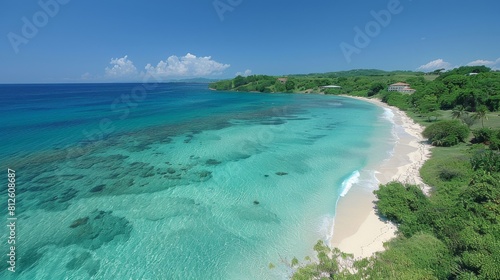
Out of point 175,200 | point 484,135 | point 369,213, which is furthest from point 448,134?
point 175,200

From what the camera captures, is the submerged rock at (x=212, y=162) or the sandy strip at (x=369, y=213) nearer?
the sandy strip at (x=369, y=213)

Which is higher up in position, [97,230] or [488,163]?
[488,163]

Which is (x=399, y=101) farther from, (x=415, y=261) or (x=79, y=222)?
(x=79, y=222)

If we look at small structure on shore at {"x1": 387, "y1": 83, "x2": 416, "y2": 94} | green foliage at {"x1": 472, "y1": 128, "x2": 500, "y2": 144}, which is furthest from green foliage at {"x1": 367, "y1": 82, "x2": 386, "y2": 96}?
green foliage at {"x1": 472, "y1": 128, "x2": 500, "y2": 144}

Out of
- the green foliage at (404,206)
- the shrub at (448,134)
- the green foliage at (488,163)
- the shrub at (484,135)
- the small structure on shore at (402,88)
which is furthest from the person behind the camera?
the small structure on shore at (402,88)

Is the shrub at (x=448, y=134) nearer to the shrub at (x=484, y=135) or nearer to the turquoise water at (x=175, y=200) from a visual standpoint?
the shrub at (x=484, y=135)

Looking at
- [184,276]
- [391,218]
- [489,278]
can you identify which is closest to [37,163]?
[184,276]

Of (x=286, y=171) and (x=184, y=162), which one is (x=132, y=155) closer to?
(x=184, y=162)

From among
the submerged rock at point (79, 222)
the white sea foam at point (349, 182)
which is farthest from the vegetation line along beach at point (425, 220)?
the submerged rock at point (79, 222)
